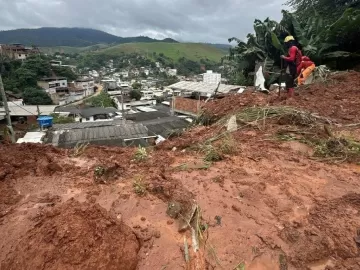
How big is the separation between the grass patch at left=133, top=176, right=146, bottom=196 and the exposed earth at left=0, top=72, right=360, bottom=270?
15 mm

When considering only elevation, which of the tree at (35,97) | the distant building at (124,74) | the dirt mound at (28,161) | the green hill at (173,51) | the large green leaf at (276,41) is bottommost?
the distant building at (124,74)


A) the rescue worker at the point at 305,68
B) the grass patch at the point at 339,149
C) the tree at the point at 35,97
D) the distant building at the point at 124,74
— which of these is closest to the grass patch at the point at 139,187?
the grass patch at the point at 339,149

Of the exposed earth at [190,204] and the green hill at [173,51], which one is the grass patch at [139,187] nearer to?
the exposed earth at [190,204]

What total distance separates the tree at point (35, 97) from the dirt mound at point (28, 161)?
34472 millimetres

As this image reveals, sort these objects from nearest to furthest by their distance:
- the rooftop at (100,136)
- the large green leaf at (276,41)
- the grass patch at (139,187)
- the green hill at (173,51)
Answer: the grass patch at (139,187) → the rooftop at (100,136) → the large green leaf at (276,41) → the green hill at (173,51)

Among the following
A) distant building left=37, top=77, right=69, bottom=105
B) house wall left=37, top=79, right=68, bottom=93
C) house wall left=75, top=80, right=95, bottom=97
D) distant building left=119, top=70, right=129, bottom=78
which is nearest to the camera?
distant building left=37, top=77, right=69, bottom=105

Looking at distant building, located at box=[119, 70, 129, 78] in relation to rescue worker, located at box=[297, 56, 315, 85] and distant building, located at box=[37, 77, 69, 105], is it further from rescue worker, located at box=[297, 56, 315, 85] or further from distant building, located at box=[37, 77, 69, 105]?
rescue worker, located at box=[297, 56, 315, 85]

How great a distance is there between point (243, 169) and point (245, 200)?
70 cm

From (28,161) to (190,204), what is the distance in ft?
7.50

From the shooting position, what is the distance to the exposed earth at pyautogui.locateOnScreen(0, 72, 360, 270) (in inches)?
90.1

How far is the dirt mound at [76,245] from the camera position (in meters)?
2.14

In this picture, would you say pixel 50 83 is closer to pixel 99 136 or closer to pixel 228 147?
pixel 99 136

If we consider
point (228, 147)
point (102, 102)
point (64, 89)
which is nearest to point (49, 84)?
point (64, 89)

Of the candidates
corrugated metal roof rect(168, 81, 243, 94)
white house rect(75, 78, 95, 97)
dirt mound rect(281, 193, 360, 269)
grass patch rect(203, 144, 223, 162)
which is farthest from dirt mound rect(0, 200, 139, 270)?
white house rect(75, 78, 95, 97)
